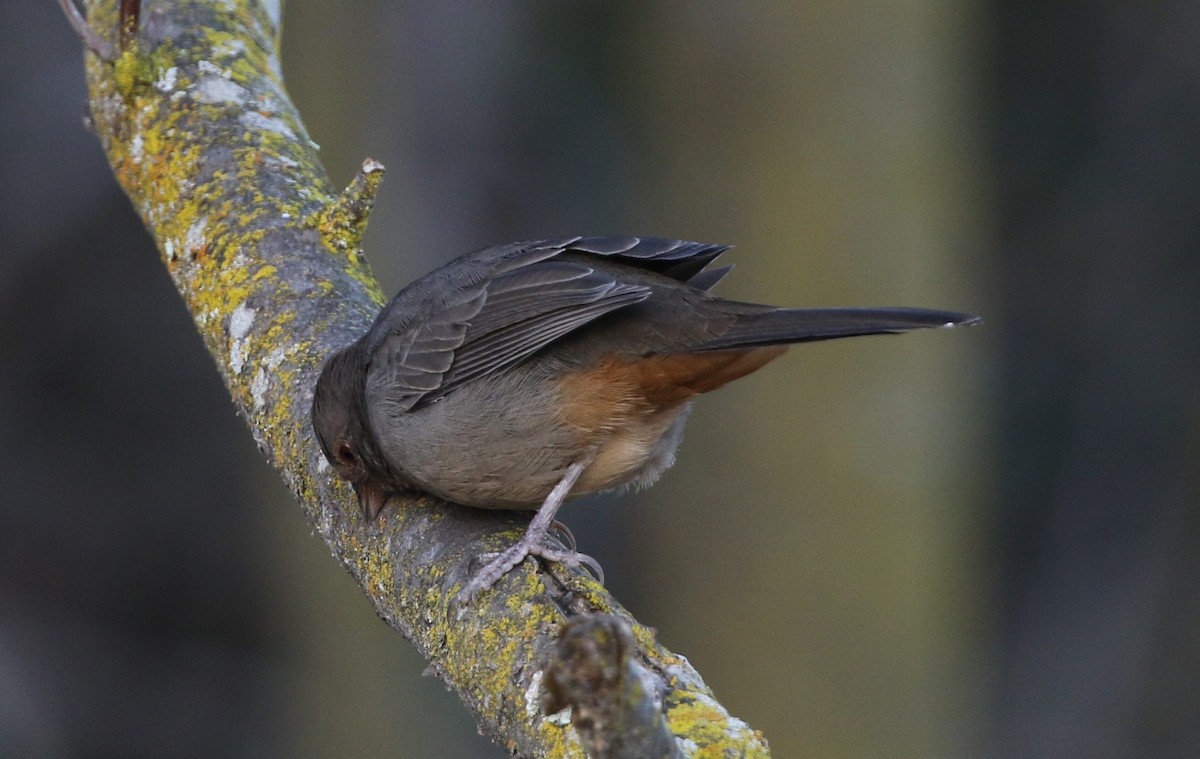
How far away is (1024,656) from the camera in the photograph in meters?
9.69

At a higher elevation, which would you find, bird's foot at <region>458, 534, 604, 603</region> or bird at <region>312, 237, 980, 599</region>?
bird at <region>312, 237, 980, 599</region>

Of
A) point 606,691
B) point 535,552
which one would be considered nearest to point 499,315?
point 535,552

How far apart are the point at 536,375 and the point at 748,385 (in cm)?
362

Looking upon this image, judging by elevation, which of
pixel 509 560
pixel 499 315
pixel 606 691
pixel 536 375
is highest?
pixel 499 315

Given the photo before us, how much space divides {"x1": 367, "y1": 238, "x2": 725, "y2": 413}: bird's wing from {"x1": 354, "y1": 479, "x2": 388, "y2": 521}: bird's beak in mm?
303

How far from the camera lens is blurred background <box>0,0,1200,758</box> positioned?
7215 mm

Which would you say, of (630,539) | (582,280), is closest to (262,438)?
(582,280)

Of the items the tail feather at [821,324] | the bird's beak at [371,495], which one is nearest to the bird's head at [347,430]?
the bird's beak at [371,495]

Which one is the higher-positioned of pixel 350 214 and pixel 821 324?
pixel 350 214

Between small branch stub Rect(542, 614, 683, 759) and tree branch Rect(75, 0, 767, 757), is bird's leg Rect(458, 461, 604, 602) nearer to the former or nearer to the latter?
tree branch Rect(75, 0, 767, 757)

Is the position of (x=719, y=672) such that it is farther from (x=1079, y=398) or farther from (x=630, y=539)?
(x=1079, y=398)

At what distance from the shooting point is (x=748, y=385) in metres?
7.34

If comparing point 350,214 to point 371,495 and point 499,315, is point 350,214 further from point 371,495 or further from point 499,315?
point 371,495

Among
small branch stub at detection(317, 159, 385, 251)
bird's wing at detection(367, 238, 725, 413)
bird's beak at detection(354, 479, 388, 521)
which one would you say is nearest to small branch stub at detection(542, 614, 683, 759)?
bird's beak at detection(354, 479, 388, 521)
